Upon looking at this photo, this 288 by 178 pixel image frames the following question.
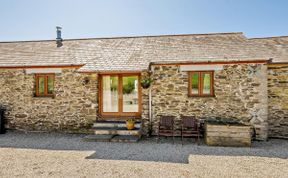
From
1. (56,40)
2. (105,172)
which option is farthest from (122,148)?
(56,40)

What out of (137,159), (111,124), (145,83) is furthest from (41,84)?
(137,159)

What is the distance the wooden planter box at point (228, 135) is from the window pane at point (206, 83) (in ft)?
6.53

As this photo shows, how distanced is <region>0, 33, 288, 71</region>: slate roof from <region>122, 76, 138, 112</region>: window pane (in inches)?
38.9

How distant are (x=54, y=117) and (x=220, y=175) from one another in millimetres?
8560

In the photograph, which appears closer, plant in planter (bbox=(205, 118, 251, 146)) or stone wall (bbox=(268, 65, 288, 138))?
plant in planter (bbox=(205, 118, 251, 146))

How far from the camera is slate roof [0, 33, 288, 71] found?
1020 centimetres

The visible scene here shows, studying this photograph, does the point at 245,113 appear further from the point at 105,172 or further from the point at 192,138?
the point at 105,172

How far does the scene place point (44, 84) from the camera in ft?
36.8

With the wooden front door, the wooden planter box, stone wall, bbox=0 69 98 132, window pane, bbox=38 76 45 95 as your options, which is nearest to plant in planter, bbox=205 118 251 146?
the wooden planter box

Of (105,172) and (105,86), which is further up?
(105,86)

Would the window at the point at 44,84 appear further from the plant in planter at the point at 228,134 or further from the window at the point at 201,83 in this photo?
the plant in planter at the point at 228,134

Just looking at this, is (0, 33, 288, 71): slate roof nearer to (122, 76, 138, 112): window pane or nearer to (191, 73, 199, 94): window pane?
(191, 73, 199, 94): window pane

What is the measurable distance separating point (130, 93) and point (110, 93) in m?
1.06

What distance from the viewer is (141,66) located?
9.72 meters
